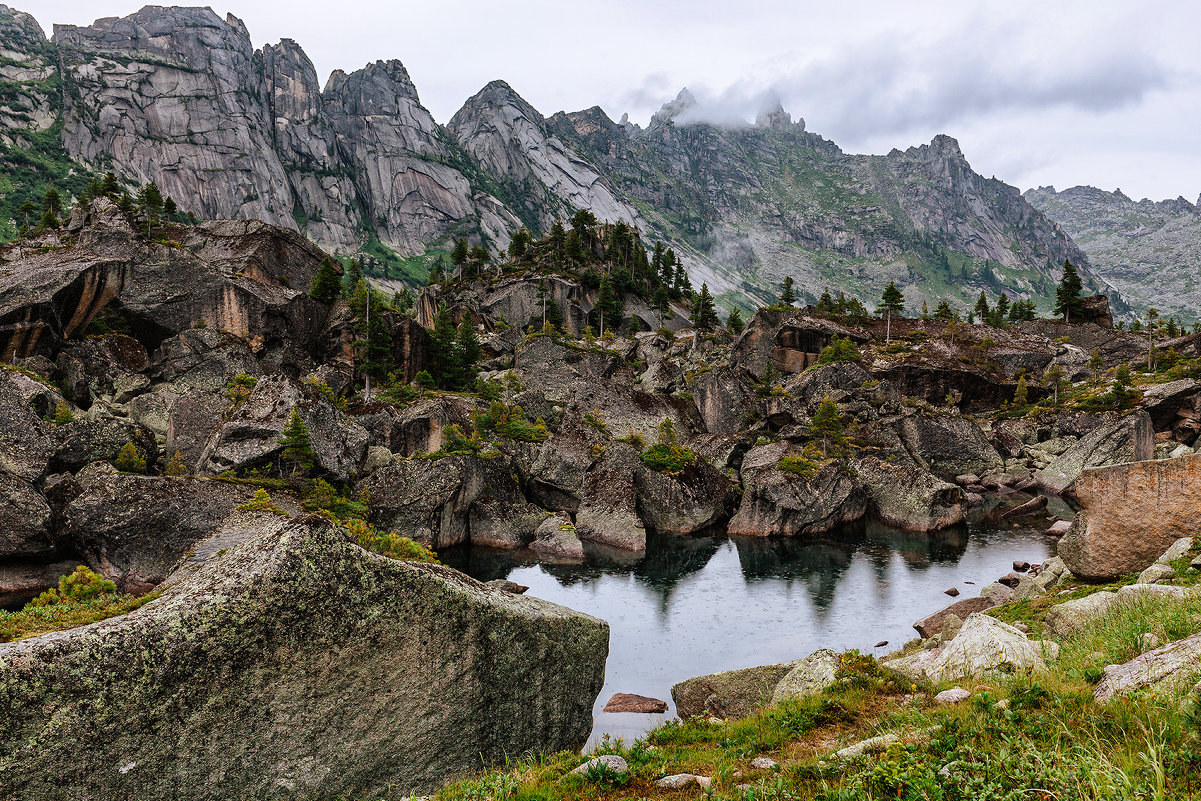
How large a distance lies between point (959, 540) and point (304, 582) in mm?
52510

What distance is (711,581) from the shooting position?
4266 centimetres

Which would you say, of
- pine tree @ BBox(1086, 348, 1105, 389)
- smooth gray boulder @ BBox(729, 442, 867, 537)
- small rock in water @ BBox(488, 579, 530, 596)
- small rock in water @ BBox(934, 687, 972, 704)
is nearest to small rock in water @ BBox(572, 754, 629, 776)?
small rock in water @ BBox(934, 687, 972, 704)

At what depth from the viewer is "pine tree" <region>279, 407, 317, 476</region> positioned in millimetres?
40344

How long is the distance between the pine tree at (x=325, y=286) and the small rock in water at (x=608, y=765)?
77.0m

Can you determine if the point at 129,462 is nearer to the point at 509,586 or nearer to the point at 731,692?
the point at 509,586

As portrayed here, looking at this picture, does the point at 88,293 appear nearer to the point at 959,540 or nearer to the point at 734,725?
the point at 734,725

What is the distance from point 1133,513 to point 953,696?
15.8m

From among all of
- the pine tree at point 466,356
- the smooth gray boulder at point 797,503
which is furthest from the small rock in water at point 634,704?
the pine tree at point 466,356

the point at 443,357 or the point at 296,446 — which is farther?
the point at 443,357

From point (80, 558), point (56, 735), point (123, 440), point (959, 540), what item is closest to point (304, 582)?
point (56, 735)

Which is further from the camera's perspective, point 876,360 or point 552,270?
point 552,270

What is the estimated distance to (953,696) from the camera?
9719mm

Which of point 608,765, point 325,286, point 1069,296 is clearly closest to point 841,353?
point 1069,296

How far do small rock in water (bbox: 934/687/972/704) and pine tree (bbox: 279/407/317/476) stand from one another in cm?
3974
